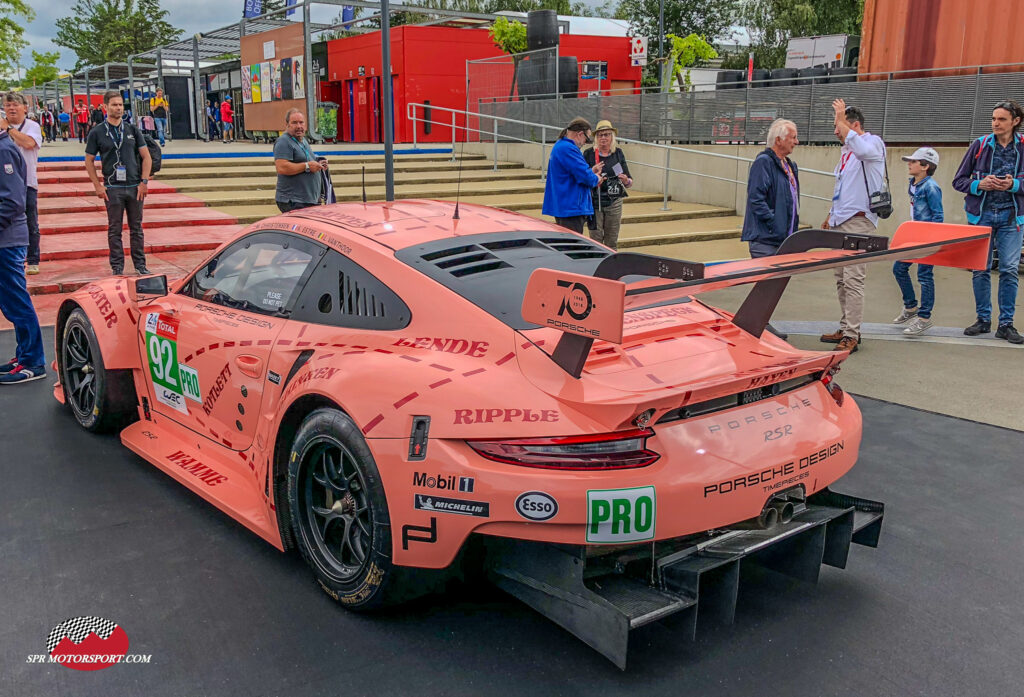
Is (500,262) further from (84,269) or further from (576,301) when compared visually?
(84,269)

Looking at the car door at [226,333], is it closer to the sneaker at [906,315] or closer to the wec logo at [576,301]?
the wec logo at [576,301]

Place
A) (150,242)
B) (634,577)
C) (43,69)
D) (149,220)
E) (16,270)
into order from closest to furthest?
(634,577)
(16,270)
(150,242)
(149,220)
(43,69)

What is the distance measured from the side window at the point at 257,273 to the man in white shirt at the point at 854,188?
190 inches

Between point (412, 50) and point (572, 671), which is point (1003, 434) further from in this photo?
point (412, 50)

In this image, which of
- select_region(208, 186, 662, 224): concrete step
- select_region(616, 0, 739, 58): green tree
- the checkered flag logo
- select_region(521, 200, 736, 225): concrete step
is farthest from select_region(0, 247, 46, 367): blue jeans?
select_region(616, 0, 739, 58): green tree

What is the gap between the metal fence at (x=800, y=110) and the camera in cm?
1278

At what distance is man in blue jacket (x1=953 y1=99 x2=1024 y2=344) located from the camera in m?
7.31

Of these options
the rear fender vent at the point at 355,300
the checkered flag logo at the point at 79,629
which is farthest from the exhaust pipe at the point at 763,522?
the checkered flag logo at the point at 79,629

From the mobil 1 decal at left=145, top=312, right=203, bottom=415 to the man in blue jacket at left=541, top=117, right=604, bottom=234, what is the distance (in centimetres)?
462

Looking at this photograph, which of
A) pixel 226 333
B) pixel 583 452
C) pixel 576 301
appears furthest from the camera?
pixel 226 333

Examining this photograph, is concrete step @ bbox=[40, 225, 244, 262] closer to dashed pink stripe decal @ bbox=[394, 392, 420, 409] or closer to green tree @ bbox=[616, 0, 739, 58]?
dashed pink stripe decal @ bbox=[394, 392, 420, 409]

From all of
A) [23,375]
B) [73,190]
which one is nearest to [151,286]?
[23,375]

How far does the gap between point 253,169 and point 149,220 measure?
4.82 metres

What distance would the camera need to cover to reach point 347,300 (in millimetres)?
3389
